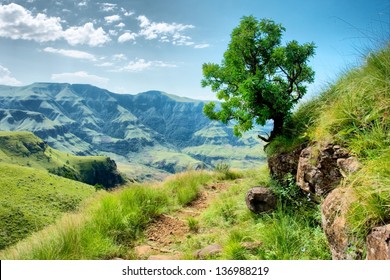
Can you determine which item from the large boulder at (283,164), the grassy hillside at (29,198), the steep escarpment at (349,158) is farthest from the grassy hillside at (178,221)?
the grassy hillside at (29,198)

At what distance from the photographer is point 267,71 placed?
1032 cm

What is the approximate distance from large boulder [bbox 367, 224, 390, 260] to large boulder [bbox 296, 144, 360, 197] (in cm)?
214

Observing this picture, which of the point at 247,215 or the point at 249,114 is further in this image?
the point at 249,114

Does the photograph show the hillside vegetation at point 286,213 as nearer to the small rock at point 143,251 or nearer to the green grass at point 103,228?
the green grass at point 103,228

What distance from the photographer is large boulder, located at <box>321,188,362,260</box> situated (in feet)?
14.0

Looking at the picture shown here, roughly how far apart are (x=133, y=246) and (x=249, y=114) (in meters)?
5.29

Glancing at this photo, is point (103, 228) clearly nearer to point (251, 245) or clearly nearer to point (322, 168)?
point (251, 245)

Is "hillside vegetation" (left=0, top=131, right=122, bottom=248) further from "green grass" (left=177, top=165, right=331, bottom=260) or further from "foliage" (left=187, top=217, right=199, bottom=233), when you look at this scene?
"green grass" (left=177, top=165, right=331, bottom=260)

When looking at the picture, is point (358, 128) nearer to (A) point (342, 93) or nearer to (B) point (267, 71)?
(A) point (342, 93)

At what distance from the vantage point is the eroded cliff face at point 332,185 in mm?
4154

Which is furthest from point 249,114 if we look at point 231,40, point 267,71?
point 231,40

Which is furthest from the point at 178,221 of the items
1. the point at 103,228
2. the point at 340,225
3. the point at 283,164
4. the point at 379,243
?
the point at 379,243

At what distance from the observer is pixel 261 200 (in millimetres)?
8609
